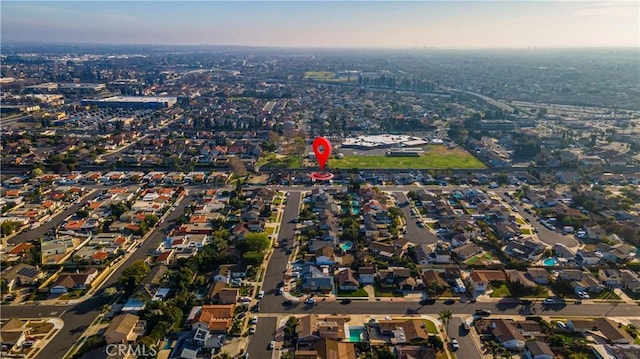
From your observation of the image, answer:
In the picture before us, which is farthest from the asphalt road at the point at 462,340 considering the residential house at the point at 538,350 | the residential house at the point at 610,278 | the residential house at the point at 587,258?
the residential house at the point at 587,258

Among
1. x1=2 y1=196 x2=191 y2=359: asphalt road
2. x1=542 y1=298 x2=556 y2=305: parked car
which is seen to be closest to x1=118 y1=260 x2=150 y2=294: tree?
x1=2 y1=196 x2=191 y2=359: asphalt road

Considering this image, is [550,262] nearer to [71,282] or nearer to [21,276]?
[71,282]

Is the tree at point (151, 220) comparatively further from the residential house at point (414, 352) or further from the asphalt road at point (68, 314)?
the residential house at point (414, 352)

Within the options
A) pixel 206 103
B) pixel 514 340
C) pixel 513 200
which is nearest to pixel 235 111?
pixel 206 103

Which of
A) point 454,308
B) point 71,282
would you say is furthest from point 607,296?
point 71,282

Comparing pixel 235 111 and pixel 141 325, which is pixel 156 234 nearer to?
pixel 141 325

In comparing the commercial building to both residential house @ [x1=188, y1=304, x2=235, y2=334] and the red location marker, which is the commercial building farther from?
residential house @ [x1=188, y1=304, x2=235, y2=334]

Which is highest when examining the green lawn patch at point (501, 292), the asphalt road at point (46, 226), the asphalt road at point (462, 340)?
the asphalt road at point (46, 226)
